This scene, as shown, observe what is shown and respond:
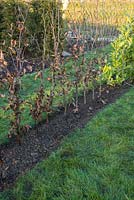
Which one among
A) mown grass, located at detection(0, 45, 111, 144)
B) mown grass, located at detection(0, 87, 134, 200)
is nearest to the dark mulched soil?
mown grass, located at detection(0, 87, 134, 200)

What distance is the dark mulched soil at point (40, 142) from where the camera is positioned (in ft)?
11.2

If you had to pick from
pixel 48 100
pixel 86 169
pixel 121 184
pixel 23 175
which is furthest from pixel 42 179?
pixel 48 100

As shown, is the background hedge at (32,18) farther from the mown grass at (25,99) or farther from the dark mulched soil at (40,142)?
the dark mulched soil at (40,142)

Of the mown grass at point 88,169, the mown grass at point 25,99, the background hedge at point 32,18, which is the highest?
the background hedge at point 32,18

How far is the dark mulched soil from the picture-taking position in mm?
3426

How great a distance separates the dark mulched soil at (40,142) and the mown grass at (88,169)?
0.13 metres

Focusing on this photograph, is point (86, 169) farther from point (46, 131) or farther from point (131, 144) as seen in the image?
point (46, 131)

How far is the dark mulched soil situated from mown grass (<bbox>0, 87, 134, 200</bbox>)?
0.13 m

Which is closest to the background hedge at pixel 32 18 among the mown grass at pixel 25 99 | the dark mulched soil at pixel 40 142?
the mown grass at pixel 25 99

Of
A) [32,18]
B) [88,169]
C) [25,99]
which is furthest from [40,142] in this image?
[32,18]

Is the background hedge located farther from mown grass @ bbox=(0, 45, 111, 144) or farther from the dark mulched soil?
the dark mulched soil

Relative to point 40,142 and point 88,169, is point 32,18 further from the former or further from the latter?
point 88,169

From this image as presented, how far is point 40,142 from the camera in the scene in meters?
4.02

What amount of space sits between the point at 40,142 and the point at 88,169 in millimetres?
857
